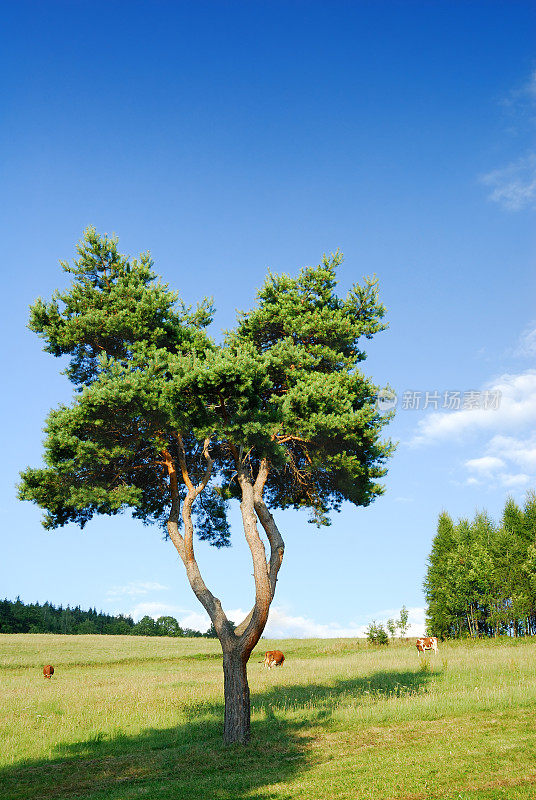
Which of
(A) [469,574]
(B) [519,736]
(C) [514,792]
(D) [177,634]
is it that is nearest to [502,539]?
(A) [469,574]

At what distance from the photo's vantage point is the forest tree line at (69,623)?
104750 mm

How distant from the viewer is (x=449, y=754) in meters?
12.3

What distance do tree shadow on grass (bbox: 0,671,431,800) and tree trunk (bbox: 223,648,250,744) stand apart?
1.37ft

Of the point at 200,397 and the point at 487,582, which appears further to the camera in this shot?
the point at 487,582

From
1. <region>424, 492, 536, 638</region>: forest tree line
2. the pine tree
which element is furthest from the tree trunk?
<region>424, 492, 536, 638</region>: forest tree line

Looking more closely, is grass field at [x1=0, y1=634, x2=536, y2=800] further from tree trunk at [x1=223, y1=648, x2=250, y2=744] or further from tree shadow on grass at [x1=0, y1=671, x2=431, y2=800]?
tree trunk at [x1=223, y1=648, x2=250, y2=744]

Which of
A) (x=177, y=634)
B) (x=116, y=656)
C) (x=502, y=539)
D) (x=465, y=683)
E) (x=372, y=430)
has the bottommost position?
(x=177, y=634)

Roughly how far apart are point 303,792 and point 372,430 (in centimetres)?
1159

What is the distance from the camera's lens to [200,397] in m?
18.1

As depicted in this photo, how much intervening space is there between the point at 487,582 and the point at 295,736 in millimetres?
43541

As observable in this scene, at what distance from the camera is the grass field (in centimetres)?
1128

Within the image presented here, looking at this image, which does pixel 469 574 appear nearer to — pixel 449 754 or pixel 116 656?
pixel 116 656

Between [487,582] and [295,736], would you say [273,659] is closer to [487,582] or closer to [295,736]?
[295,736]

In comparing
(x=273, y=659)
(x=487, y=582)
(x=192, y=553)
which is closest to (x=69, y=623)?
(x=487, y=582)
